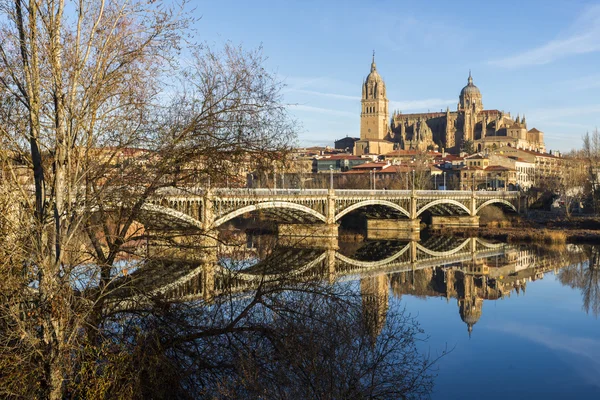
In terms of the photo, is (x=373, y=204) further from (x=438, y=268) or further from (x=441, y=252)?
(x=438, y=268)

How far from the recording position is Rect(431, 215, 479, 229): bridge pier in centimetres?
4912

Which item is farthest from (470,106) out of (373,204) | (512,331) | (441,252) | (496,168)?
(512,331)

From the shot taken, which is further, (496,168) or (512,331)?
(496,168)

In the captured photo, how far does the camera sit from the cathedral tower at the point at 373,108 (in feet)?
397

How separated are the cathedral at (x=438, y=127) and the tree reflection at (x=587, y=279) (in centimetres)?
8229

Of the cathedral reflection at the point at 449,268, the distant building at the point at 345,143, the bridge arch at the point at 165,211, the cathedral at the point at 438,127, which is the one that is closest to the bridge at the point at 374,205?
the cathedral reflection at the point at 449,268

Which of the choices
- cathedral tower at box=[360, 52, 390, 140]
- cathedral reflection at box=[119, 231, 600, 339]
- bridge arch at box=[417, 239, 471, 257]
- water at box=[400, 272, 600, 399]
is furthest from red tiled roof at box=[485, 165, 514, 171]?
water at box=[400, 272, 600, 399]

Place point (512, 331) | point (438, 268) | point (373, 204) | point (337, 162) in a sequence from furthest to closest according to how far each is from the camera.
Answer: point (337, 162)
point (373, 204)
point (438, 268)
point (512, 331)

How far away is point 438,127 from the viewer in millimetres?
124625

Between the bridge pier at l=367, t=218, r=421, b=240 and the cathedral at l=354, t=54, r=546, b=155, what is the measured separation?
65613 millimetres

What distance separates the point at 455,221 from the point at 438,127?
7769cm

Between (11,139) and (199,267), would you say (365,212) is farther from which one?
(11,139)

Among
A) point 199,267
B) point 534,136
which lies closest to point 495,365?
point 199,267

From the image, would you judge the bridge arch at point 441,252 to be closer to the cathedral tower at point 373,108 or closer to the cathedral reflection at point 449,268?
the cathedral reflection at point 449,268
